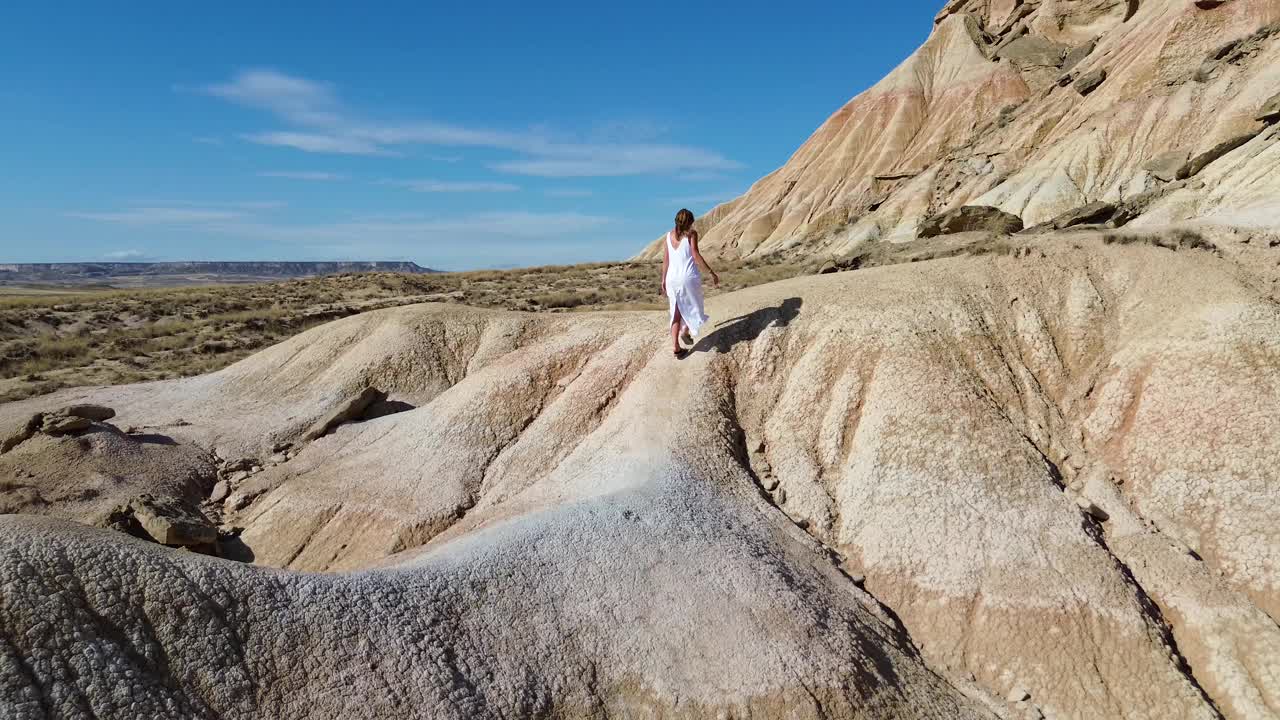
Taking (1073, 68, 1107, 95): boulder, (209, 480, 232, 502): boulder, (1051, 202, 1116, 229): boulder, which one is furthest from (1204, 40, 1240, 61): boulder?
(209, 480, 232, 502): boulder

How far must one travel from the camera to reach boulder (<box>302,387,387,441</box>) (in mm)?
12836

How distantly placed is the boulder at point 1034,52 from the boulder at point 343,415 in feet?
156

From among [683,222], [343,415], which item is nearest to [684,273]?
[683,222]

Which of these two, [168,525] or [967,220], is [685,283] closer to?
[168,525]

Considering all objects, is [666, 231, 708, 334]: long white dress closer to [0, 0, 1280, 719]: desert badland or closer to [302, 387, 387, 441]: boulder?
[0, 0, 1280, 719]: desert badland

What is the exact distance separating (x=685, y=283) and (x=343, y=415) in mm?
6910

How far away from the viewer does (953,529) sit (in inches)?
291

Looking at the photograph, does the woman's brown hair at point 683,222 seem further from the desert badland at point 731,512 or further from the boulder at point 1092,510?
the boulder at point 1092,510

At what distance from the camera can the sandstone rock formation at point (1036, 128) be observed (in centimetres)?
2384

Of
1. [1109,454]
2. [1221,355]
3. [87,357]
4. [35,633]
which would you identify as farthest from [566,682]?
[87,357]

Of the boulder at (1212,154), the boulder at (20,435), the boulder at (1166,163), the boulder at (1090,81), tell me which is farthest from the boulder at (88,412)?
the boulder at (1090,81)

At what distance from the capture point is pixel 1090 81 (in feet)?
114

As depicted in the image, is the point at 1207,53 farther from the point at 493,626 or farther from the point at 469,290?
the point at 493,626

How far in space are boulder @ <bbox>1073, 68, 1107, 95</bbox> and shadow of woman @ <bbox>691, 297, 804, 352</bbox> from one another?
3243cm
